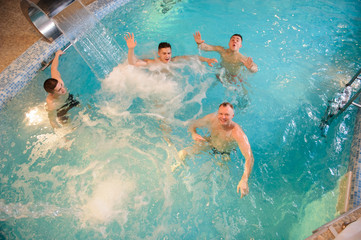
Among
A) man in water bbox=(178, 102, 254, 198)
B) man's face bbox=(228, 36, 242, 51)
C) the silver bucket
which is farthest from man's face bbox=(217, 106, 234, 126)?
the silver bucket

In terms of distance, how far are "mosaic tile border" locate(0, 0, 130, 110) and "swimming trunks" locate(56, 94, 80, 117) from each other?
939 millimetres

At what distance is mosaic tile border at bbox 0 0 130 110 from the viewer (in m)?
3.41

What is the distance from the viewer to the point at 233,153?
2.98m

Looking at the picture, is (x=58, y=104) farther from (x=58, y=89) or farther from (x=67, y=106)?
(x=58, y=89)

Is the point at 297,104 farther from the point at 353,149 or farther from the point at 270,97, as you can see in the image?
the point at 353,149

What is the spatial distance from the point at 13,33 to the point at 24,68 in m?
1.27

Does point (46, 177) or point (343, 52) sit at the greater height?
point (46, 177)

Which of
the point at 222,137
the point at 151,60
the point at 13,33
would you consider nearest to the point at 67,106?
the point at 151,60

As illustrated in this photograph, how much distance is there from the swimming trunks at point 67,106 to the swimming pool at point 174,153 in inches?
6.4

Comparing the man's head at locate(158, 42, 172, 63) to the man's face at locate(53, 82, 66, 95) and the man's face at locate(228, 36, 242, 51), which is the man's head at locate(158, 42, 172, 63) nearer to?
the man's face at locate(228, 36, 242, 51)

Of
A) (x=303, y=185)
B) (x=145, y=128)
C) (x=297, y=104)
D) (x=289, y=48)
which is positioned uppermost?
(x=145, y=128)

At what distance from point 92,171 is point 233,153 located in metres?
2.08

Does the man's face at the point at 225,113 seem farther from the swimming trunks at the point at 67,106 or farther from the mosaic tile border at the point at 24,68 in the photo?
the mosaic tile border at the point at 24,68

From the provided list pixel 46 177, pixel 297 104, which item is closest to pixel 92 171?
pixel 46 177
